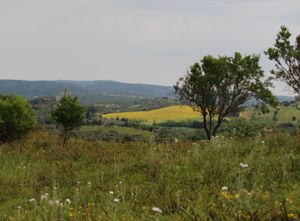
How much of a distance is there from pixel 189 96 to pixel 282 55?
845 cm

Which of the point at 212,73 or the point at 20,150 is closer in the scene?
the point at 20,150

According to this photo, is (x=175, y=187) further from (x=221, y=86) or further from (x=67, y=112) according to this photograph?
(x=221, y=86)

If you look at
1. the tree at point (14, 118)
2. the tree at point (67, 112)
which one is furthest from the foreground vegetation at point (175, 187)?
the tree at point (14, 118)

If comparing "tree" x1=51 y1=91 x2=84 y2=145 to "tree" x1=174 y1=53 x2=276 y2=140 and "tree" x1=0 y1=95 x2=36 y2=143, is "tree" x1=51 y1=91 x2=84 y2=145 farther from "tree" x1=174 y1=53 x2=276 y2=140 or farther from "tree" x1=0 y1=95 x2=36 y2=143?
"tree" x1=174 y1=53 x2=276 y2=140

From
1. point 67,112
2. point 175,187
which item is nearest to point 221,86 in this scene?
point 67,112

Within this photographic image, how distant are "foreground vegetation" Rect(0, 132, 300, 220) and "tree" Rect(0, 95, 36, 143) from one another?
13262 mm

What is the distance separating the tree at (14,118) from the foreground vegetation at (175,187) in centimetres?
1326

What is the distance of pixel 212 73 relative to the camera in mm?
34438

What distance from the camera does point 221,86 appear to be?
35.1 meters

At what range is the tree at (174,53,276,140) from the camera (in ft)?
113

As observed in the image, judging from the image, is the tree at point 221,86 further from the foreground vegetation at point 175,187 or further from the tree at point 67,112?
the foreground vegetation at point 175,187

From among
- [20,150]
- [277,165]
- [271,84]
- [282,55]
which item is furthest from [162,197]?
[271,84]

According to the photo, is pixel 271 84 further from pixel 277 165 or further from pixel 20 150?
pixel 277 165

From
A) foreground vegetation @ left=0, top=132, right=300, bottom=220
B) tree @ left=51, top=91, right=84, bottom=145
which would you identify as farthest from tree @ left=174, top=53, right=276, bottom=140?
foreground vegetation @ left=0, top=132, right=300, bottom=220
